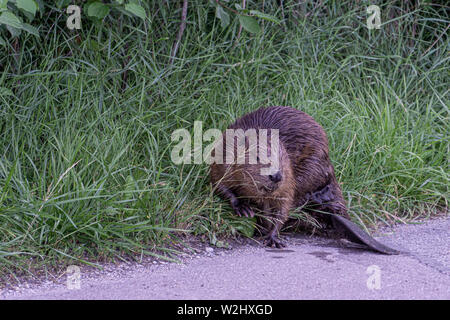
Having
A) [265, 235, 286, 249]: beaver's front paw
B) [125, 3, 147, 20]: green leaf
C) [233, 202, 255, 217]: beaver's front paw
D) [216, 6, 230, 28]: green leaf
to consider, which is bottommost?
[265, 235, 286, 249]: beaver's front paw

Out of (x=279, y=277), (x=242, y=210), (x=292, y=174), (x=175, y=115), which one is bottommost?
(x=279, y=277)

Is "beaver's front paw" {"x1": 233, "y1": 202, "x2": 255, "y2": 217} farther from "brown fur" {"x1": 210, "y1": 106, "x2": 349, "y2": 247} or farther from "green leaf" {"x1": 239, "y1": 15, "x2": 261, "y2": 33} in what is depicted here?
"green leaf" {"x1": 239, "y1": 15, "x2": 261, "y2": 33}

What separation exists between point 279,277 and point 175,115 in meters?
1.48

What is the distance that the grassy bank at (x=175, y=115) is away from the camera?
304 cm

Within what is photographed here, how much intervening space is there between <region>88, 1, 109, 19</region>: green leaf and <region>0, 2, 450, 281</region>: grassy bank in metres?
0.52

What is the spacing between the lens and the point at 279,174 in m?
3.29

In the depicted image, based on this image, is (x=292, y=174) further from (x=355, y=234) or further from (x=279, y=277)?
(x=279, y=277)

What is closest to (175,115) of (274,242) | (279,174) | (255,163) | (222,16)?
(222,16)

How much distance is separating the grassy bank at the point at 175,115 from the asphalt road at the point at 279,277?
171mm

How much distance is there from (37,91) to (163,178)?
37.8 inches

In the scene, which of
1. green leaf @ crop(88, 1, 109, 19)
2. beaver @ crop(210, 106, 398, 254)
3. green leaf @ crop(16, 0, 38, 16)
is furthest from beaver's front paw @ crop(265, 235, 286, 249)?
green leaf @ crop(16, 0, 38, 16)

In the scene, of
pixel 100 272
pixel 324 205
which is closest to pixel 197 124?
pixel 324 205

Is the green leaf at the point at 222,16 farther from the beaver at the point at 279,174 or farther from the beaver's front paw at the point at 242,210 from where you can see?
the beaver's front paw at the point at 242,210

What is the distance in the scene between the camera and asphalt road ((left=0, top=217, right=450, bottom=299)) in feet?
8.45
